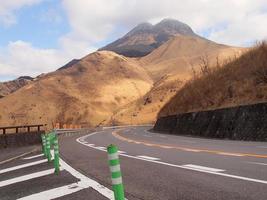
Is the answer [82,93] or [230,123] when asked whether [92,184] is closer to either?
[230,123]

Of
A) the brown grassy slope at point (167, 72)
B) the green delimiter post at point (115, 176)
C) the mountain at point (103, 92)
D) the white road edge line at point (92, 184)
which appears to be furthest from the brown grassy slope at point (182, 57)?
the green delimiter post at point (115, 176)

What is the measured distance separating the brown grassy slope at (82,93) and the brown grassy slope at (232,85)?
6861cm

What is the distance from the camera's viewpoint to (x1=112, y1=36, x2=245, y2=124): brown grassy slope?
422ft

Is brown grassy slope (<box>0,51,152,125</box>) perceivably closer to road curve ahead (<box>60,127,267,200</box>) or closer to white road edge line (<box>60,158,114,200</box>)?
road curve ahead (<box>60,127,267,200</box>)

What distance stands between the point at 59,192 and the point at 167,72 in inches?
6233

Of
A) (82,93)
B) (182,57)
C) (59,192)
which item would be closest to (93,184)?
(59,192)

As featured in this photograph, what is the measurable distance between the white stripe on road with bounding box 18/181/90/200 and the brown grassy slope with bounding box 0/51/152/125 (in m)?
102

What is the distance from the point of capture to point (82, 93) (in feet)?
485

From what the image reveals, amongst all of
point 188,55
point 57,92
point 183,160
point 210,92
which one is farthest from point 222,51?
point 183,160

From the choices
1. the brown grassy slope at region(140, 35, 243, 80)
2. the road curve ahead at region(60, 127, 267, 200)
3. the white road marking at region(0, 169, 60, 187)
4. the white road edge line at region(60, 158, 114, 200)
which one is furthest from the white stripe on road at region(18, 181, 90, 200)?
the brown grassy slope at region(140, 35, 243, 80)

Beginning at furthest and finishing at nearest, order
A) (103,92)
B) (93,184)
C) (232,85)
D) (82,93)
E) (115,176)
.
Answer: (103,92) → (82,93) → (232,85) → (93,184) → (115,176)

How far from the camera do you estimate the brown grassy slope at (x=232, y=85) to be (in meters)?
36.6

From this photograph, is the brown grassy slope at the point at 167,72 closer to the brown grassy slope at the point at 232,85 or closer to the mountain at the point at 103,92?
the mountain at the point at 103,92

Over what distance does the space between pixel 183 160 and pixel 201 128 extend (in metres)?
23.8
